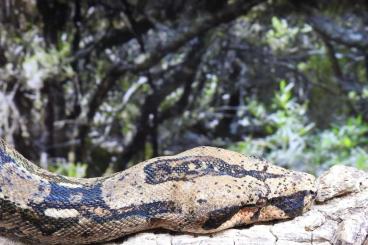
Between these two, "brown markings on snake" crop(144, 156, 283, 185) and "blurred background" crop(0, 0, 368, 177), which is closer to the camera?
"brown markings on snake" crop(144, 156, 283, 185)

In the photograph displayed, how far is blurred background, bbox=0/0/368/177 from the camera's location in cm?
299

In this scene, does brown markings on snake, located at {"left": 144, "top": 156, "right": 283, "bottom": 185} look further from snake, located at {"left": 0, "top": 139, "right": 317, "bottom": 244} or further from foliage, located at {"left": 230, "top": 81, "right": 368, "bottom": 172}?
foliage, located at {"left": 230, "top": 81, "right": 368, "bottom": 172}

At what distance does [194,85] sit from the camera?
3076mm

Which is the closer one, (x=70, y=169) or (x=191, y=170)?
(x=191, y=170)

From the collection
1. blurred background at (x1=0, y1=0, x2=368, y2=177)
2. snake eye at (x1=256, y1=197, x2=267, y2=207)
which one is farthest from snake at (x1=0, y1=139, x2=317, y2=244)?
blurred background at (x1=0, y1=0, x2=368, y2=177)

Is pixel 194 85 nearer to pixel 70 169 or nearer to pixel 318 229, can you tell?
pixel 70 169

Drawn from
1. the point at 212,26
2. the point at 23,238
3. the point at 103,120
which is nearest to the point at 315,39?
the point at 212,26

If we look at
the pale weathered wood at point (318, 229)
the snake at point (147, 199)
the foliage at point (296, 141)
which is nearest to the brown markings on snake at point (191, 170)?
the snake at point (147, 199)

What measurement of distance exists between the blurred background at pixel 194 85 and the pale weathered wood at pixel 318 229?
1421 mm

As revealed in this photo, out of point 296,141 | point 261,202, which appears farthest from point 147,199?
point 296,141

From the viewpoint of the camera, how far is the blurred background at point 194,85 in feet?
9.81

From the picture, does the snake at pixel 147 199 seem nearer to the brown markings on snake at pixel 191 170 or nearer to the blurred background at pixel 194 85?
the brown markings on snake at pixel 191 170

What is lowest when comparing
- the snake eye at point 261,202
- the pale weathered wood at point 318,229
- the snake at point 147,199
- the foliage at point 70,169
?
the pale weathered wood at point 318,229

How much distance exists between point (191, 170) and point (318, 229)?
420 millimetres
